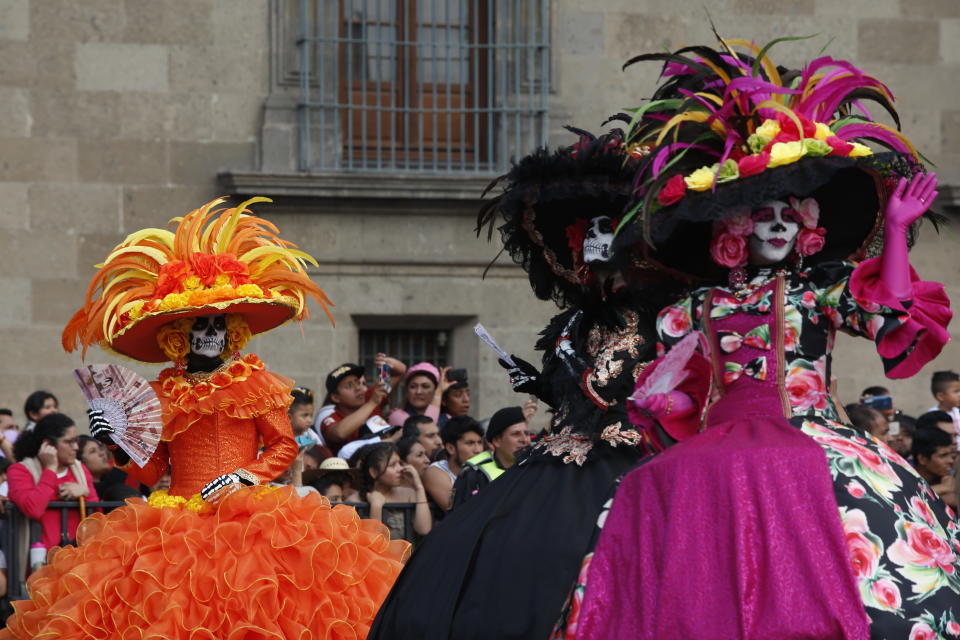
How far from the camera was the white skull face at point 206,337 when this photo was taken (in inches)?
316

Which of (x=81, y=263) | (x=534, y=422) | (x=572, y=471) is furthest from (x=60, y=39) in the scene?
(x=572, y=471)

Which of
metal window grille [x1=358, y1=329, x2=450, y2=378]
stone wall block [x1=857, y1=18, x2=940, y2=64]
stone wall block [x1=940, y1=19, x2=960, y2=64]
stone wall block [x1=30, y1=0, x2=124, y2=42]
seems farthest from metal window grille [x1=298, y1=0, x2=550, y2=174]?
stone wall block [x1=940, y1=19, x2=960, y2=64]

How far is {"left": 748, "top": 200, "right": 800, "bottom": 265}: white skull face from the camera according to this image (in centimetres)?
552

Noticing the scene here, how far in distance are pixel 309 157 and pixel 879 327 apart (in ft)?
28.3

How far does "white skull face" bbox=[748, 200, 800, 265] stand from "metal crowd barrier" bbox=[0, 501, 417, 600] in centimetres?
421

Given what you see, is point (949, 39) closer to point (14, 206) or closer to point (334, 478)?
point (334, 478)

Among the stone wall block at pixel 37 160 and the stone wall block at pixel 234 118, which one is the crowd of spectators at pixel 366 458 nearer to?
the stone wall block at pixel 37 160

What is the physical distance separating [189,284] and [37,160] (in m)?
5.50

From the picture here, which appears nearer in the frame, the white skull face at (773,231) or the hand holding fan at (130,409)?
the white skull face at (773,231)

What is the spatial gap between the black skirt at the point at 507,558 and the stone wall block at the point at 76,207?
7321 mm

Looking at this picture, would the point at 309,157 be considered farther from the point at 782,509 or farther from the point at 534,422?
the point at 782,509

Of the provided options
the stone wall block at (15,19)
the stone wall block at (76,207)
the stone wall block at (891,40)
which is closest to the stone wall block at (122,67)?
the stone wall block at (15,19)

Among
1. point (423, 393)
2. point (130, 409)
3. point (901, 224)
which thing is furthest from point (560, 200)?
point (423, 393)

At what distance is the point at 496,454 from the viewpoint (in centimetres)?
875
